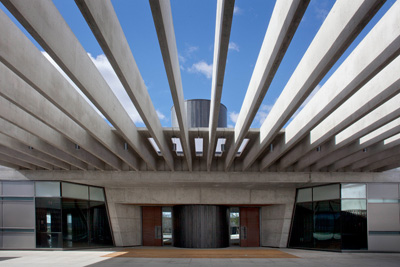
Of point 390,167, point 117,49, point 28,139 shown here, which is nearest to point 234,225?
point 390,167

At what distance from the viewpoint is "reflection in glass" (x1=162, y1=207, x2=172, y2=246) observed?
78.8ft

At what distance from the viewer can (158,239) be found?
23.8 m

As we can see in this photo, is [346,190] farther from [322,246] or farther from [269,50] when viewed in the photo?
[269,50]

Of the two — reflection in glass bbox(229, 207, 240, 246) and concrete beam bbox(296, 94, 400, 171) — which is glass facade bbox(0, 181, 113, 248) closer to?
reflection in glass bbox(229, 207, 240, 246)

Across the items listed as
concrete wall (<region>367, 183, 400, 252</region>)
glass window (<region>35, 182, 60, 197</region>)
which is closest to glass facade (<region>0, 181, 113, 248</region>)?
glass window (<region>35, 182, 60, 197</region>)

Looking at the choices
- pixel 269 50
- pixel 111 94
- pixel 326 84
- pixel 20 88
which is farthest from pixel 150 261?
pixel 269 50

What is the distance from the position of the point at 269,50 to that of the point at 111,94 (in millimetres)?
4884

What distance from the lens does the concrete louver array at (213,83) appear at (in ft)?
18.0

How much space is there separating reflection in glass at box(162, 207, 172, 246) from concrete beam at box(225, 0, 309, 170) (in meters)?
16.3

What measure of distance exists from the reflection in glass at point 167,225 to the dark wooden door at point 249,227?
16.6 feet

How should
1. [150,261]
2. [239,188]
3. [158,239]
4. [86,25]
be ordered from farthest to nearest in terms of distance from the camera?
[158,239]
[239,188]
[150,261]
[86,25]

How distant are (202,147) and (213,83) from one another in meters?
8.67

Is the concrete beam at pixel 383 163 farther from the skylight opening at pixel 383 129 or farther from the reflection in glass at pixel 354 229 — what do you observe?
the skylight opening at pixel 383 129

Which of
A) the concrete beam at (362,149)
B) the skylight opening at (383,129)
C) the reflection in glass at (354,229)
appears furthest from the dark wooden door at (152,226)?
the skylight opening at (383,129)
